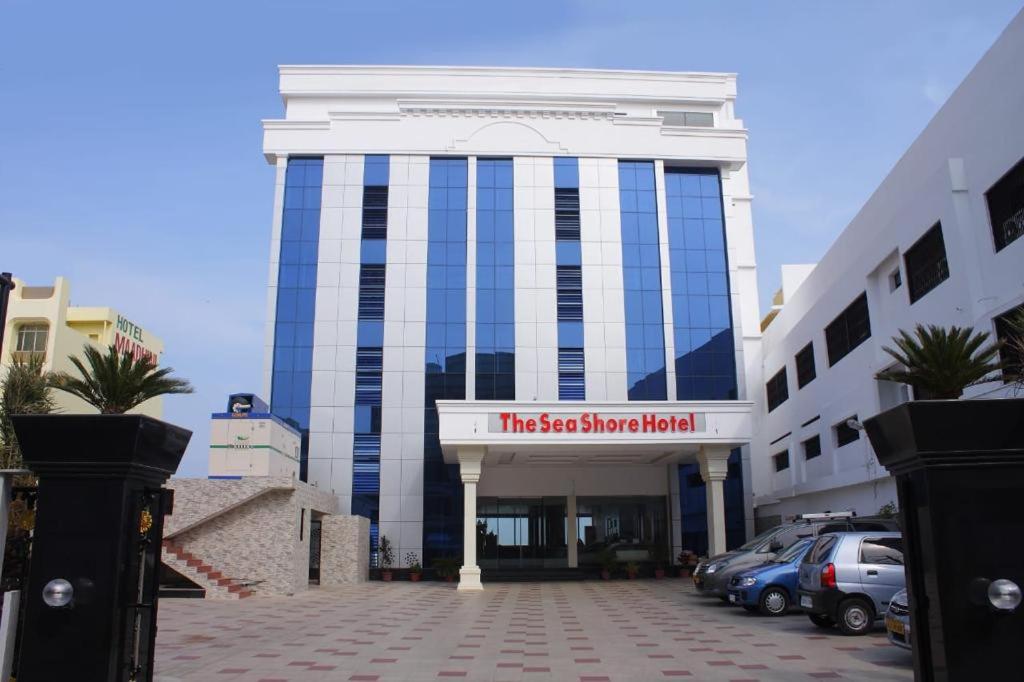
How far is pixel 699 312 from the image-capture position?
113ft

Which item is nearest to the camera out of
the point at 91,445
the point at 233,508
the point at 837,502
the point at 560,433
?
the point at 91,445

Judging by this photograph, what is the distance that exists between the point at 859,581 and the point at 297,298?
2544 cm

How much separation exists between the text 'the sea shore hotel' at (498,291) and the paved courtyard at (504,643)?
11.4 metres

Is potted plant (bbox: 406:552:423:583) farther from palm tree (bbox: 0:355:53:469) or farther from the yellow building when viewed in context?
the yellow building

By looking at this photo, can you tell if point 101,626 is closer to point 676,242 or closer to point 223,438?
point 223,438

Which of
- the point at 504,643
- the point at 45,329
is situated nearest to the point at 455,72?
the point at 45,329

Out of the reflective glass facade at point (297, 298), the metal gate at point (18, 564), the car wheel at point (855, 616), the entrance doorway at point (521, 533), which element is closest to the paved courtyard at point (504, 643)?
the car wheel at point (855, 616)

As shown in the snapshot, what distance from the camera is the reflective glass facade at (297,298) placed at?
107 feet

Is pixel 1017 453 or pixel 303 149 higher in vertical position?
pixel 303 149

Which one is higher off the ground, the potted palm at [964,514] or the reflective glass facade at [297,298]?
the reflective glass facade at [297,298]

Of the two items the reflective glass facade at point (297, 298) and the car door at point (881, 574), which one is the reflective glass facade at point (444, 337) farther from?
the car door at point (881, 574)

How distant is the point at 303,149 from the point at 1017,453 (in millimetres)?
33041

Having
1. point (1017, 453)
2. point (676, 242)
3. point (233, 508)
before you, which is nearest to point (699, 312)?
point (676, 242)

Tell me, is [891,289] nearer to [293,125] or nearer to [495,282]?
[495,282]
